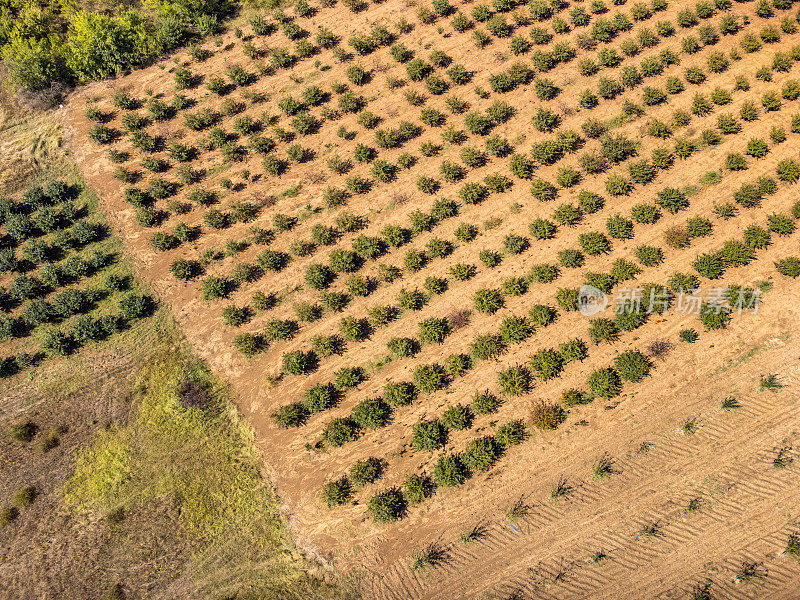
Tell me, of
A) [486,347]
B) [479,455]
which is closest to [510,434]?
[479,455]

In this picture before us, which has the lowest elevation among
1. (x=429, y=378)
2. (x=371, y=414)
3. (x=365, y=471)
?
(x=365, y=471)

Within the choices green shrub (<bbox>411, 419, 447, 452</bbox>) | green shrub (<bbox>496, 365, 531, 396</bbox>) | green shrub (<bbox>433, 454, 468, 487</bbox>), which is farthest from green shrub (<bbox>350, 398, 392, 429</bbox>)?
green shrub (<bbox>496, 365, 531, 396</bbox>)

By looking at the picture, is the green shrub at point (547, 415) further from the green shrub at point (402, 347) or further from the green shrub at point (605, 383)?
the green shrub at point (402, 347)

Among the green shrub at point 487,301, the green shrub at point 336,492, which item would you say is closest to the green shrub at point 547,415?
the green shrub at point 487,301

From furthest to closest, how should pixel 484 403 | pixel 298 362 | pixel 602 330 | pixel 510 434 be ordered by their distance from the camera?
pixel 298 362
pixel 602 330
pixel 484 403
pixel 510 434

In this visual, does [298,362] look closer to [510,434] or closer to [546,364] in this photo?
[510,434]

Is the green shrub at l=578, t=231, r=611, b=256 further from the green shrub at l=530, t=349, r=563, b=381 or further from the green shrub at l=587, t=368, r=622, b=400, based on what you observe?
the green shrub at l=587, t=368, r=622, b=400

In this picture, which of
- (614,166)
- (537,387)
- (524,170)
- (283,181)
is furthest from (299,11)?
(537,387)

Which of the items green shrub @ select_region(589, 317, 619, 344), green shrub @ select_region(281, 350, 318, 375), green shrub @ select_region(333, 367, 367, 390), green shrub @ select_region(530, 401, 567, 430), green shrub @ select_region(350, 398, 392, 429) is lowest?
green shrub @ select_region(530, 401, 567, 430)
